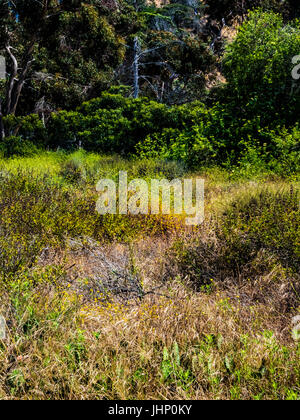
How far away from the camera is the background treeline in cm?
870

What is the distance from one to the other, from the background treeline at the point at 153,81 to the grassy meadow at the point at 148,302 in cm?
428

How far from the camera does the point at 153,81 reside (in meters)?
17.3

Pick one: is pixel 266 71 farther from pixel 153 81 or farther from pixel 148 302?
pixel 153 81

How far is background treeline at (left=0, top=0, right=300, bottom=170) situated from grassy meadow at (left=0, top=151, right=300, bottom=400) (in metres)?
4.28

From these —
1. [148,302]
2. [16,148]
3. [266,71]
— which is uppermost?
[266,71]

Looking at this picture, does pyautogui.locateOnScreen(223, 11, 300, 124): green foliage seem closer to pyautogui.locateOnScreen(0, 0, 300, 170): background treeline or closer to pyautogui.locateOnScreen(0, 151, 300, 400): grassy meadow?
pyautogui.locateOnScreen(0, 0, 300, 170): background treeline

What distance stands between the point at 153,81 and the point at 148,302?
1695 cm

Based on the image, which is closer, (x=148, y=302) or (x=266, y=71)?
(x=148, y=302)

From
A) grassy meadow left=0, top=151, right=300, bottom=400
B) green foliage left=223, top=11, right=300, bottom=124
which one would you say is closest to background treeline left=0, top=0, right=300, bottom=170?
green foliage left=223, top=11, right=300, bottom=124

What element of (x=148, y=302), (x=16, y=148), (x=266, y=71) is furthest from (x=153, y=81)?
(x=148, y=302)

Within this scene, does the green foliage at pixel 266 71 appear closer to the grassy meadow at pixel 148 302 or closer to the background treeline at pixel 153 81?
the background treeline at pixel 153 81

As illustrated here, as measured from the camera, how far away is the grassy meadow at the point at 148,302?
1787 millimetres

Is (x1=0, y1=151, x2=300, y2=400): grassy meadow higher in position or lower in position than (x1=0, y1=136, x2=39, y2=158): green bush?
lower
